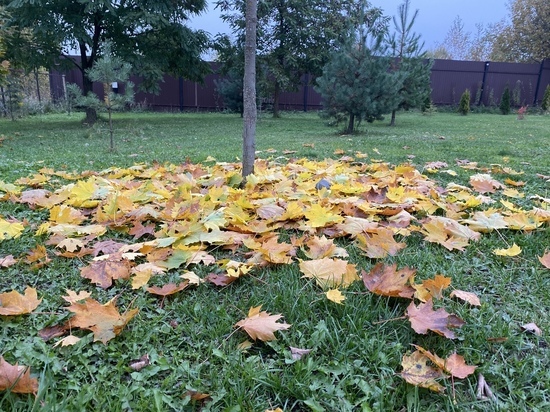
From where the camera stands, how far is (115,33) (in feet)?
36.2

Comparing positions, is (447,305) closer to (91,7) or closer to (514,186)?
(514,186)

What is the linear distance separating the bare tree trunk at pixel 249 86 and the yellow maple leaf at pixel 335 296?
1484 millimetres

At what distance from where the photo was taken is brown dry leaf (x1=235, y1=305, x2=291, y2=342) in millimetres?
1007

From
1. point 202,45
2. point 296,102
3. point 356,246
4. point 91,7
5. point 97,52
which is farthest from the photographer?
point 296,102

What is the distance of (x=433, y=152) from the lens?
4.68m

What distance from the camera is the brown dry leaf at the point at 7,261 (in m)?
1.41

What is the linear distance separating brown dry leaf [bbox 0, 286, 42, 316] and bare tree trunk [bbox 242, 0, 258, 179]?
1.53 m

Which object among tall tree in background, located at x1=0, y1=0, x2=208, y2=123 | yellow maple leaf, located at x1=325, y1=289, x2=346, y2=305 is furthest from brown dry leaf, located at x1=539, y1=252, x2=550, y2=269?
tall tree in background, located at x1=0, y1=0, x2=208, y2=123

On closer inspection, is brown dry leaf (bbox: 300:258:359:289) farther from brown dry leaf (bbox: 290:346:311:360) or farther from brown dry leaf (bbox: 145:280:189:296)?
brown dry leaf (bbox: 145:280:189:296)

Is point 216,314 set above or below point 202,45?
below

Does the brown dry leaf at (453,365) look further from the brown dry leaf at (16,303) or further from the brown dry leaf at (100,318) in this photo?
the brown dry leaf at (16,303)

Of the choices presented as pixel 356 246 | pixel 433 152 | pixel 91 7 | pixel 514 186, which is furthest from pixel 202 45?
pixel 356 246

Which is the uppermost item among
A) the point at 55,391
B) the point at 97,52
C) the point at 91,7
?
the point at 91,7

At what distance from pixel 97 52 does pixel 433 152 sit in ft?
34.0
